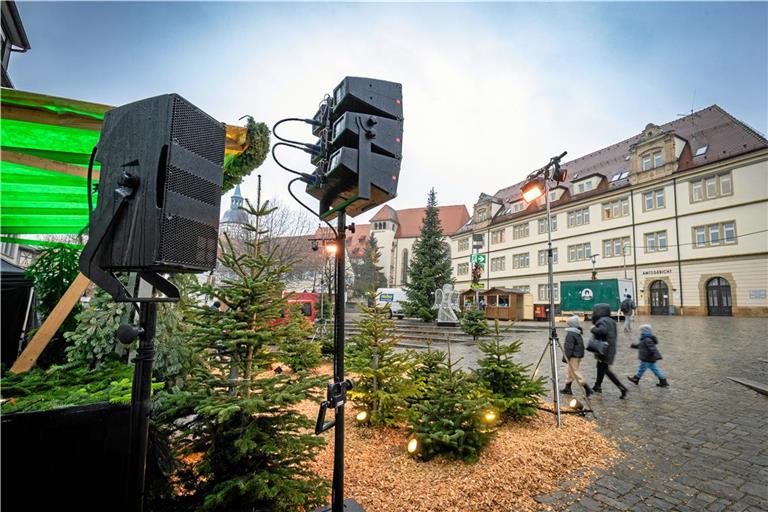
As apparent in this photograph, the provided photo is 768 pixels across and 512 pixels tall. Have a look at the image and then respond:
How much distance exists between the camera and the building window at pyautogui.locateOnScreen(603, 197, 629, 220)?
31.6 meters

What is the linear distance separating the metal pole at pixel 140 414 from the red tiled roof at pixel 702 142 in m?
35.0

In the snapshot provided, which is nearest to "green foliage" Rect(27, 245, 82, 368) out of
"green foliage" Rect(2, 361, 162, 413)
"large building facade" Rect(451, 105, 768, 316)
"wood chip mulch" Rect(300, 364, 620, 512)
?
"green foliage" Rect(2, 361, 162, 413)

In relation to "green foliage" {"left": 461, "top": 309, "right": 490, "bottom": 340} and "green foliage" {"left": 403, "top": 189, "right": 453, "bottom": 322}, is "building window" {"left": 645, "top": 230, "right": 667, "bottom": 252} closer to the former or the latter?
"green foliage" {"left": 403, "top": 189, "right": 453, "bottom": 322}

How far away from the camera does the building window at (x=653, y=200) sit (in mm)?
29281

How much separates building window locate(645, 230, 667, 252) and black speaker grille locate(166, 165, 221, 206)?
1401 inches

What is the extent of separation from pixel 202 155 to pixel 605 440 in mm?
5338

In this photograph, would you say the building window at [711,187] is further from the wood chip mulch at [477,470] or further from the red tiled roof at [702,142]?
the wood chip mulch at [477,470]

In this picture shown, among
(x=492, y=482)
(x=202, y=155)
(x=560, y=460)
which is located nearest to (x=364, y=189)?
Result: (x=202, y=155)

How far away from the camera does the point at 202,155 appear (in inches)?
83.6

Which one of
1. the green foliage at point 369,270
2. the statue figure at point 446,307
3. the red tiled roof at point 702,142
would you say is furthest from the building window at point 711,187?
the green foliage at point 369,270

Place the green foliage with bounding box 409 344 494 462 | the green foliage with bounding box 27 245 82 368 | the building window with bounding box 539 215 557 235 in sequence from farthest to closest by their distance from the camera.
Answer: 1. the building window with bounding box 539 215 557 235
2. the green foliage with bounding box 27 245 82 368
3. the green foliage with bounding box 409 344 494 462

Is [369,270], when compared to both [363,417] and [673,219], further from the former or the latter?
[363,417]

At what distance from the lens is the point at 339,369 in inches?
103

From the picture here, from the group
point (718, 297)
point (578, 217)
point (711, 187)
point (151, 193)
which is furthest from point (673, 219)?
point (151, 193)
